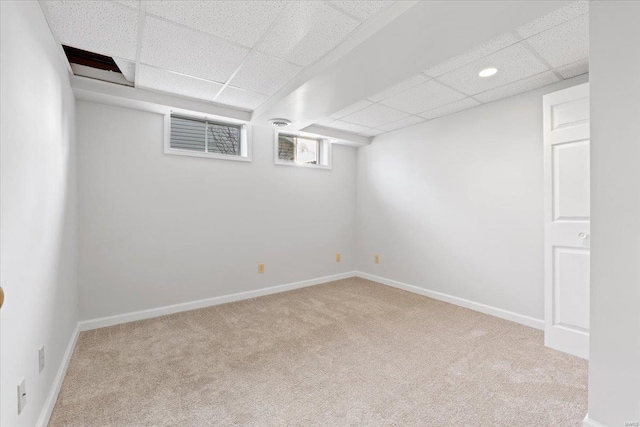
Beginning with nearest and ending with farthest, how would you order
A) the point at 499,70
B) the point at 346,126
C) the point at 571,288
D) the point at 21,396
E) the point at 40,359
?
the point at 21,396 < the point at 40,359 < the point at 571,288 < the point at 499,70 < the point at 346,126

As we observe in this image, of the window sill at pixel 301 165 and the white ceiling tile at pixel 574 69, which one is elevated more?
the white ceiling tile at pixel 574 69

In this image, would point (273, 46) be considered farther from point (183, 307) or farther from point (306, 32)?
point (183, 307)

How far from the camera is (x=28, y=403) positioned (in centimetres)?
139

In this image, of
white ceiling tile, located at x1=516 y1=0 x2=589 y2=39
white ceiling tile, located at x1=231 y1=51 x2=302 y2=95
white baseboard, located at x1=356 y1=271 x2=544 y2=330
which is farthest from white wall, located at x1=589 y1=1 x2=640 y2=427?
white ceiling tile, located at x1=231 y1=51 x2=302 y2=95

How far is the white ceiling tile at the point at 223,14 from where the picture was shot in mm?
1737

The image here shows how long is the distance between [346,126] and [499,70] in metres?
2.13

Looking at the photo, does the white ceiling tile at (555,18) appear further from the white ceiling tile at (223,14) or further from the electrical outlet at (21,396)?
the electrical outlet at (21,396)

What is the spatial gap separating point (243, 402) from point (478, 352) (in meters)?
1.96

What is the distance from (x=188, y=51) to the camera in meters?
2.25

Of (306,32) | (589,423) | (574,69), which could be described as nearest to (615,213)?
(589,423)

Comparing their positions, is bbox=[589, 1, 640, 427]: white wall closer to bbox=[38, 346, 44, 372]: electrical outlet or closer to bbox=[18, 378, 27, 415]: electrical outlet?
bbox=[18, 378, 27, 415]: electrical outlet

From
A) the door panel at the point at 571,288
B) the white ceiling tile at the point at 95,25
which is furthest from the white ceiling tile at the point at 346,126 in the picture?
the door panel at the point at 571,288

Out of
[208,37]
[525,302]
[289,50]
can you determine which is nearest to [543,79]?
[525,302]

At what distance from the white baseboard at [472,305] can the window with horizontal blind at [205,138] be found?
2.99m
